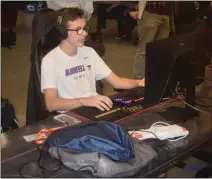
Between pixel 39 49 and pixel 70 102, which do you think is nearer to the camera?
pixel 70 102

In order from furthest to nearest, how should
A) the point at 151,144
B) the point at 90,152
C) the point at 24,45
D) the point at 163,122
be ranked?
the point at 24,45
the point at 163,122
the point at 151,144
the point at 90,152

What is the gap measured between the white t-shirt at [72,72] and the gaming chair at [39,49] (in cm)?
5

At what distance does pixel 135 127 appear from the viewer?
1.68 m

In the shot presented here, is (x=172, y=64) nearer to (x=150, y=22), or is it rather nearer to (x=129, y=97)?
(x=129, y=97)

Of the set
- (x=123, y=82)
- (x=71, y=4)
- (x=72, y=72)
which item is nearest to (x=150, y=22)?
(x=71, y=4)

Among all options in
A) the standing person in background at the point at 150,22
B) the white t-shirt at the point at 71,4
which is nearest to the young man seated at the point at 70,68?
the white t-shirt at the point at 71,4

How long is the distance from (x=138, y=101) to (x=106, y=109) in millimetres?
194

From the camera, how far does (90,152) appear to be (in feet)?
4.28

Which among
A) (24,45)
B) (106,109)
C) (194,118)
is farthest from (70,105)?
(24,45)

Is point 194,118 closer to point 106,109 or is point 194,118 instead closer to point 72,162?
point 106,109

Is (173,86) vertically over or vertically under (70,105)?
over

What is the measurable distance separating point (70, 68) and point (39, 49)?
0.64ft

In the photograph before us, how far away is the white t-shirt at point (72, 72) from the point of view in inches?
81.0

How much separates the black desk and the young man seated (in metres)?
0.19
